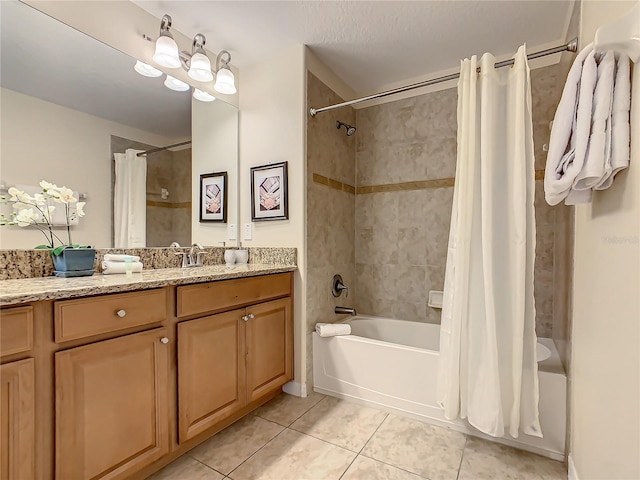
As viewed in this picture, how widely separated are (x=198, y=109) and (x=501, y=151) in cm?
189

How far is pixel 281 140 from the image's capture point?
6.96 ft

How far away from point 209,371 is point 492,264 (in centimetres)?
148

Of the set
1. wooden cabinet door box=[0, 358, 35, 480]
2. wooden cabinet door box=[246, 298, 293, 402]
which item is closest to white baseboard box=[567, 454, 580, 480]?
wooden cabinet door box=[246, 298, 293, 402]

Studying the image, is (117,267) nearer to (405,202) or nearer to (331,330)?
(331,330)

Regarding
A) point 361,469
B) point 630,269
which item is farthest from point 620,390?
point 361,469

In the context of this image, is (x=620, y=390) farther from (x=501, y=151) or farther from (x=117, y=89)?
(x=117, y=89)

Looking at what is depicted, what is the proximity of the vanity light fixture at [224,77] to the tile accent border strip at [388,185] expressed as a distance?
831mm

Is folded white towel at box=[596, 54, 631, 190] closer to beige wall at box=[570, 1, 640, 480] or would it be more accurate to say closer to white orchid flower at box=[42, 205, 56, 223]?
beige wall at box=[570, 1, 640, 480]

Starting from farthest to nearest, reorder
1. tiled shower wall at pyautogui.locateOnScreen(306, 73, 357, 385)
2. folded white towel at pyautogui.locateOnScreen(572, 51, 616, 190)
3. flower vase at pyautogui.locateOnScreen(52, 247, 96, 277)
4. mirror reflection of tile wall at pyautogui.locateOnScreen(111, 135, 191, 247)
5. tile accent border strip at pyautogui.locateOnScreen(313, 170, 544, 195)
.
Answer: tile accent border strip at pyautogui.locateOnScreen(313, 170, 544, 195)
tiled shower wall at pyautogui.locateOnScreen(306, 73, 357, 385)
mirror reflection of tile wall at pyautogui.locateOnScreen(111, 135, 191, 247)
flower vase at pyautogui.locateOnScreen(52, 247, 96, 277)
folded white towel at pyautogui.locateOnScreen(572, 51, 616, 190)

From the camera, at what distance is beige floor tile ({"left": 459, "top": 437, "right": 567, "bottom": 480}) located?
4.46ft

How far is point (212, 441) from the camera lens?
1.59m

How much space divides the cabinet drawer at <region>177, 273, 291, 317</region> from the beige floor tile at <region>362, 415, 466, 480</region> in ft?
3.24

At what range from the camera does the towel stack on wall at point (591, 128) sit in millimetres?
871

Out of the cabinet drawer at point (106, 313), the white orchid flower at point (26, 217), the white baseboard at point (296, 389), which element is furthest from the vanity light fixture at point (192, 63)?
the white baseboard at point (296, 389)
